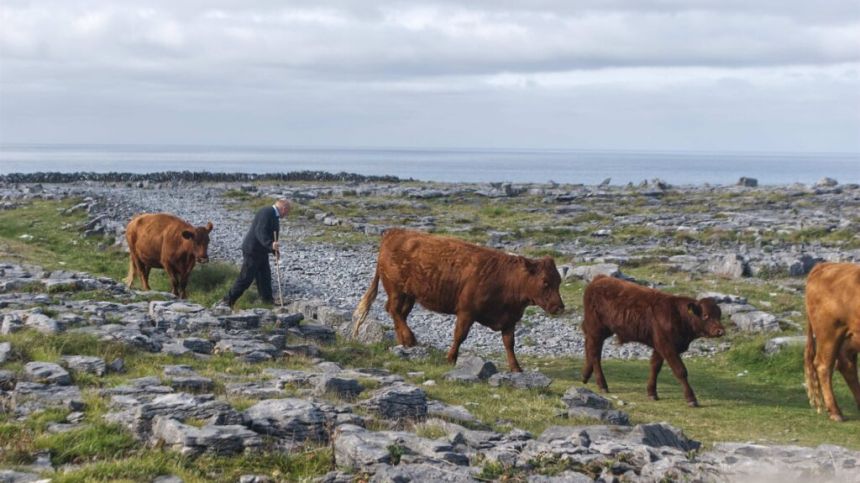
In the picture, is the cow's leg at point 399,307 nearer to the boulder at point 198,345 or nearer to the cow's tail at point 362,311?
the cow's tail at point 362,311

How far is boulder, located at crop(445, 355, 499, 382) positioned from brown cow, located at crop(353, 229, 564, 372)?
1579mm

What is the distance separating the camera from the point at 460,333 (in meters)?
17.0

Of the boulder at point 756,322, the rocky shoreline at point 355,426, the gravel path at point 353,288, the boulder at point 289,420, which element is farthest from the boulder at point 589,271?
the boulder at point 289,420

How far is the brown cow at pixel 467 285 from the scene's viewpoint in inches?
667

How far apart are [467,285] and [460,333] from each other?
2.83 feet

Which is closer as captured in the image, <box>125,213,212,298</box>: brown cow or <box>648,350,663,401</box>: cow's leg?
<box>648,350,663,401</box>: cow's leg

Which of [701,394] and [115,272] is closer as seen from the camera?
[701,394]

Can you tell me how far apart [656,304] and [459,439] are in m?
7.11

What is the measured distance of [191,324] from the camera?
1600cm

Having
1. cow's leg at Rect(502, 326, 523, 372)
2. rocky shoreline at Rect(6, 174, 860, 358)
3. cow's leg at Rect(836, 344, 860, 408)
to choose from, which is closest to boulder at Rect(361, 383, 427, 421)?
cow's leg at Rect(502, 326, 523, 372)

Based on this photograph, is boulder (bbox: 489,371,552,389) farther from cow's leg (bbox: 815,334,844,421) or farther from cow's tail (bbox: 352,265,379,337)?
cow's tail (bbox: 352,265,379,337)

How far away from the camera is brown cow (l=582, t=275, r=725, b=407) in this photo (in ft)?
50.5

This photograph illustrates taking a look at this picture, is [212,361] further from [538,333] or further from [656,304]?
[538,333]

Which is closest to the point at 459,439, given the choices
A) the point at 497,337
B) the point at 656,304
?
the point at 656,304
